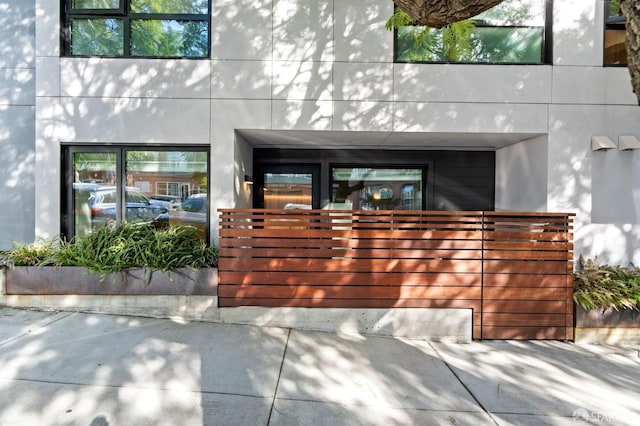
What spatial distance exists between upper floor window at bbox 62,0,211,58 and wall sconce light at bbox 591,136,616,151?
566cm

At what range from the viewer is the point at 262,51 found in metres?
4.72

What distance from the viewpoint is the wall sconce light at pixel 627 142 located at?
4638mm

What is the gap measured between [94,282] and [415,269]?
13.1 feet

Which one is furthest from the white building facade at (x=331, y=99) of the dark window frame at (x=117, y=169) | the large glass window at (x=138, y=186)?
the large glass window at (x=138, y=186)

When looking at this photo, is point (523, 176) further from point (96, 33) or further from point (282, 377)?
point (96, 33)

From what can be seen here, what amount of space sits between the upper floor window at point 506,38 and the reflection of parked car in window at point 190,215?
354cm

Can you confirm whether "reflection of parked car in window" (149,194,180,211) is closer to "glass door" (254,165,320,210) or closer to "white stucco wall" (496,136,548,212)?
"glass door" (254,165,320,210)

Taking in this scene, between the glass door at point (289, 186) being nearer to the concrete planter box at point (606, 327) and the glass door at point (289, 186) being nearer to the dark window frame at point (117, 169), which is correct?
the dark window frame at point (117, 169)

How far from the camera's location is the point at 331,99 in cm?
477

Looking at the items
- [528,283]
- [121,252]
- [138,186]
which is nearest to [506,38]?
[528,283]

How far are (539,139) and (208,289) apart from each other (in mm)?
5137

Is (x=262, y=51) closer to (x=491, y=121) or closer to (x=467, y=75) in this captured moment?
(x=467, y=75)

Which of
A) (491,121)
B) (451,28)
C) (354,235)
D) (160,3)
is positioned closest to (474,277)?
(354,235)

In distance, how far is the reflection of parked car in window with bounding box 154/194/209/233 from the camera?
15.8ft
